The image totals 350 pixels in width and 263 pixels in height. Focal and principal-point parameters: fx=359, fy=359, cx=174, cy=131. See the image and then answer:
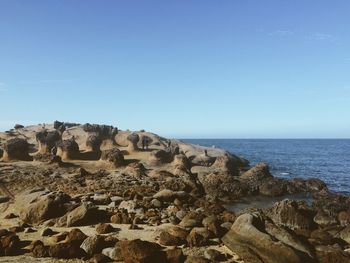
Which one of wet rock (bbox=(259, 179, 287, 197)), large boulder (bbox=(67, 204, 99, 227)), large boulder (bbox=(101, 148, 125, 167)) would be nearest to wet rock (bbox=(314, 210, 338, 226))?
wet rock (bbox=(259, 179, 287, 197))

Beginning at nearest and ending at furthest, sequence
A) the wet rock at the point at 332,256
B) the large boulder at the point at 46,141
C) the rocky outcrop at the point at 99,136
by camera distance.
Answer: the wet rock at the point at 332,256
the large boulder at the point at 46,141
the rocky outcrop at the point at 99,136

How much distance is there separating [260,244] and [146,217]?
9.97 m

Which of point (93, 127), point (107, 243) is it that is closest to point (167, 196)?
point (107, 243)

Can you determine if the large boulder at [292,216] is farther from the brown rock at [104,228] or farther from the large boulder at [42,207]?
the large boulder at [42,207]

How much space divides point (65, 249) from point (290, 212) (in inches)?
645

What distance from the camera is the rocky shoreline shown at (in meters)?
17.7

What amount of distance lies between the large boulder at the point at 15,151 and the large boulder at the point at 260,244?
125ft

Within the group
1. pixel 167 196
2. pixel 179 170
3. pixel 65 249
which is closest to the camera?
pixel 65 249

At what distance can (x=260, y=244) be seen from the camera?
17.7 m

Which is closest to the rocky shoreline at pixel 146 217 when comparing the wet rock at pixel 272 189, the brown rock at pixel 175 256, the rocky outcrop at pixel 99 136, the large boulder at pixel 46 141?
the brown rock at pixel 175 256

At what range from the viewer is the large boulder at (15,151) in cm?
4847

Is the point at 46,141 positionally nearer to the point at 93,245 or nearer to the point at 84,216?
the point at 84,216

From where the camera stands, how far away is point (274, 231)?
63.3 ft

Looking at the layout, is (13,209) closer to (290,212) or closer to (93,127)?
(290,212)
